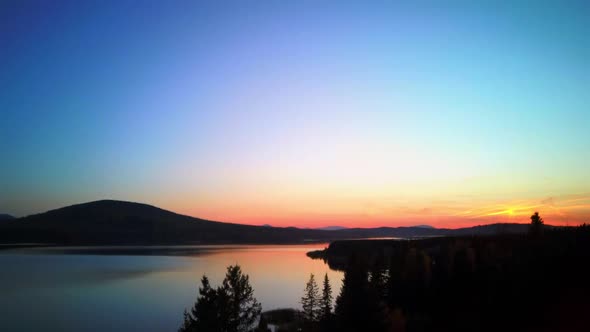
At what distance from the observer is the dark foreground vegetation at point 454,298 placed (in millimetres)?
28750

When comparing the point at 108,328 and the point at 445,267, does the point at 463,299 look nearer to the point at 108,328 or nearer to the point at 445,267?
the point at 445,267

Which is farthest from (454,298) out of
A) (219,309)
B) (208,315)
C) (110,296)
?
(110,296)

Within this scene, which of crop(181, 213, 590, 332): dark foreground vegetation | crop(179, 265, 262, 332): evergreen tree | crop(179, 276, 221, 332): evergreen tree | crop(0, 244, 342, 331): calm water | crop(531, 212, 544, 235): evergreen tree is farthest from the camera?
crop(531, 212, 544, 235): evergreen tree

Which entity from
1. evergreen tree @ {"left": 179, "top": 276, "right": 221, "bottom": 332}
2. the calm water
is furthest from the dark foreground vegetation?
the calm water

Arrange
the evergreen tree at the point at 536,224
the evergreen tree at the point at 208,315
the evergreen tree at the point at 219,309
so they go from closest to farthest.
Answer: the evergreen tree at the point at 208,315
the evergreen tree at the point at 219,309
the evergreen tree at the point at 536,224

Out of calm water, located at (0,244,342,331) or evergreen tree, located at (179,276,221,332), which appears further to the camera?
calm water, located at (0,244,342,331)

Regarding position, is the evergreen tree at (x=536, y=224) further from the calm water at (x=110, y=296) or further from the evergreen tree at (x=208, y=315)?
the evergreen tree at (x=208, y=315)

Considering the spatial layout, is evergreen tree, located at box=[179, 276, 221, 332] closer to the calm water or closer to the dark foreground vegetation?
the dark foreground vegetation

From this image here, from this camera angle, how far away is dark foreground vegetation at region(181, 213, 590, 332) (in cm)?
2875

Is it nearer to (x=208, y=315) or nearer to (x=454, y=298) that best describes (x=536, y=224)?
(x=454, y=298)

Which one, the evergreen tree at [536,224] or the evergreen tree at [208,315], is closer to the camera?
the evergreen tree at [208,315]

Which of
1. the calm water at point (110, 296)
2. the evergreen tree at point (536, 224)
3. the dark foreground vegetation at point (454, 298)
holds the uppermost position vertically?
the evergreen tree at point (536, 224)

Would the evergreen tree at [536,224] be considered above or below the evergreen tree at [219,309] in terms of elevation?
above

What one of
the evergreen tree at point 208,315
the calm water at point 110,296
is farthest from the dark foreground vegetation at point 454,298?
the calm water at point 110,296
